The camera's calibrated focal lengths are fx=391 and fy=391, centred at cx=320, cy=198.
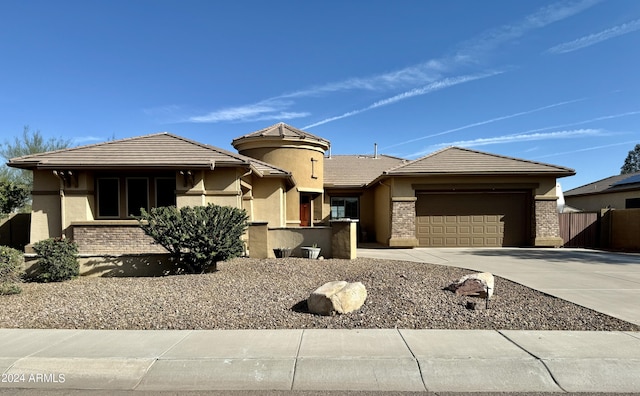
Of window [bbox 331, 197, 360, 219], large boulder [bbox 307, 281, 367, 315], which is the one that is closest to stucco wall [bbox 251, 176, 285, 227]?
window [bbox 331, 197, 360, 219]

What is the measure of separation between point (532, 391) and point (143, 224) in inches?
371

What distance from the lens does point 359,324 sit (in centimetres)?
605

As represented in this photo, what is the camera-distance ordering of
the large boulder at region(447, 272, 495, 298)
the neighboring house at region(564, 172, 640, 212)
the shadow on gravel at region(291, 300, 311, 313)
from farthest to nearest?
the neighboring house at region(564, 172, 640, 212)
the large boulder at region(447, 272, 495, 298)
the shadow on gravel at region(291, 300, 311, 313)

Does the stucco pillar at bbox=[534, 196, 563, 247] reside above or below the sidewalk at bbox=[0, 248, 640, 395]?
above

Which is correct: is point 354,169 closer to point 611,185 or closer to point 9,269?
point 611,185

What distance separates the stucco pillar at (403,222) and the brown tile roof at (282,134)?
16.9 ft

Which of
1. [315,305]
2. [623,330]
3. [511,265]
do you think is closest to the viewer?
[623,330]

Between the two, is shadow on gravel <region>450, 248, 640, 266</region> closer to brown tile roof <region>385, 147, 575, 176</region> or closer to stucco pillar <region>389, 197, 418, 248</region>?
stucco pillar <region>389, 197, 418, 248</region>

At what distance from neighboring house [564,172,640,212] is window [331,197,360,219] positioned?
1529cm

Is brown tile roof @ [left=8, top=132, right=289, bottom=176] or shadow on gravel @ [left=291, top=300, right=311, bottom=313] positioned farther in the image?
brown tile roof @ [left=8, top=132, right=289, bottom=176]

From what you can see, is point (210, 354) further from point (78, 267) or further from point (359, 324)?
point (78, 267)

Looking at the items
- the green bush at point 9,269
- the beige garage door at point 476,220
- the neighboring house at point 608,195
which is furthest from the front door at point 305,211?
the neighboring house at point 608,195

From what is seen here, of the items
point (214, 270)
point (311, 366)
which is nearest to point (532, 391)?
point (311, 366)

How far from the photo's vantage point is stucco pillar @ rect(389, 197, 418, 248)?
1789cm
